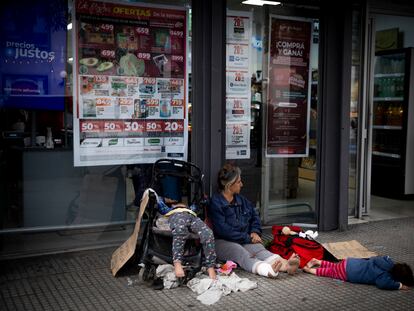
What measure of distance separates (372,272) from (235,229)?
1.36 meters

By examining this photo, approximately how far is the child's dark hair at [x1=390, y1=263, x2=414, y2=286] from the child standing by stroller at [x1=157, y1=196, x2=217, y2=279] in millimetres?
1585

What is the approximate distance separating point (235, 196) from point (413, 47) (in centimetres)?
500

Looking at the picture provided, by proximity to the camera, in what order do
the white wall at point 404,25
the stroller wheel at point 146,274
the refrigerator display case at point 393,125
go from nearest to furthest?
the stroller wheel at point 146,274 < the refrigerator display case at point 393,125 < the white wall at point 404,25

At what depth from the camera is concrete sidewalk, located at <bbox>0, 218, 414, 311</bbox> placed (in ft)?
14.7

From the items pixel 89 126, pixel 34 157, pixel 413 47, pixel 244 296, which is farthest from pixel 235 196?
pixel 413 47

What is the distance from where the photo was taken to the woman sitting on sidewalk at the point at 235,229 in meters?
5.29

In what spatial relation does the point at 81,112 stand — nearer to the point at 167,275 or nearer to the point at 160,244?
the point at 160,244

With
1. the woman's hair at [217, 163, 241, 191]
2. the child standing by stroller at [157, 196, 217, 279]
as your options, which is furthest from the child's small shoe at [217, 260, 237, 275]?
the woman's hair at [217, 163, 241, 191]

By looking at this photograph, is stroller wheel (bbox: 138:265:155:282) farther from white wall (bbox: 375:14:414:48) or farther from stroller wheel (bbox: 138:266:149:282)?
white wall (bbox: 375:14:414:48)

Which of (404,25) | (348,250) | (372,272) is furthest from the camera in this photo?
(404,25)

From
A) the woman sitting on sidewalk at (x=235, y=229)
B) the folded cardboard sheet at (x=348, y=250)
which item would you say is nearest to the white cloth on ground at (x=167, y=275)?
the woman sitting on sidewalk at (x=235, y=229)

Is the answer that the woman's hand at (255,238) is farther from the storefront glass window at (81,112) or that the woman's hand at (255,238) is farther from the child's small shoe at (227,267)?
the storefront glass window at (81,112)

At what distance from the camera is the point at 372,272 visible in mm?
4949

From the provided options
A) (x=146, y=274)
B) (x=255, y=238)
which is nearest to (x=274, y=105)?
(x=255, y=238)
